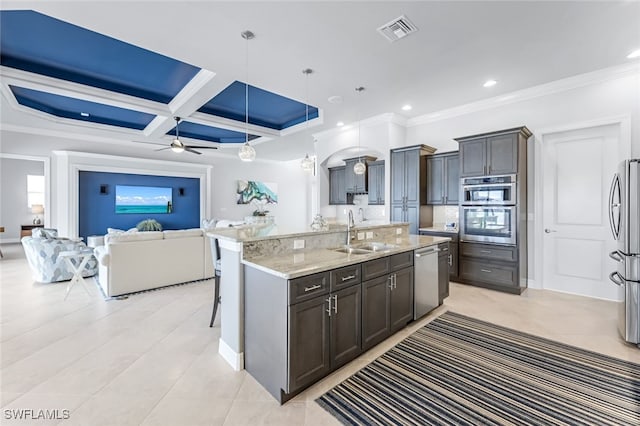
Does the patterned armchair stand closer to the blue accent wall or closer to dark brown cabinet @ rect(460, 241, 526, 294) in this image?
the blue accent wall

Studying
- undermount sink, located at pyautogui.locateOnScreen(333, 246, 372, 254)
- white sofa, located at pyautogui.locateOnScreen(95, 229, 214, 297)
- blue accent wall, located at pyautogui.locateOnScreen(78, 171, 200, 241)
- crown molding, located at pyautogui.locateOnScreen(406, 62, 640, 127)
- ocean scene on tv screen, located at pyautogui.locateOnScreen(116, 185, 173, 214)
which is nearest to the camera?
undermount sink, located at pyautogui.locateOnScreen(333, 246, 372, 254)

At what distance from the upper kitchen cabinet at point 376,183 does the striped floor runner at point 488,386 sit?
3702 mm

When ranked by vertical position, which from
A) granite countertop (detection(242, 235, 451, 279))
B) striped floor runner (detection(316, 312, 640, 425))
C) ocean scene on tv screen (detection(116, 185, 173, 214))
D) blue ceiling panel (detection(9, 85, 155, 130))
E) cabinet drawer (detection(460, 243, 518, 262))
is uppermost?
blue ceiling panel (detection(9, 85, 155, 130))

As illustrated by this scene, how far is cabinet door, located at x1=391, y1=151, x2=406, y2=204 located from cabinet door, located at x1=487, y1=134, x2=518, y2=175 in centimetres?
150

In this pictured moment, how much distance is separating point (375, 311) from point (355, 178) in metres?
4.53

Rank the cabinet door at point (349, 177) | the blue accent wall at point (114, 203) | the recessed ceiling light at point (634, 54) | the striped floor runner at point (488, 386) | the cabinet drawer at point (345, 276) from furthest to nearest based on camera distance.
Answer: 1. the blue accent wall at point (114, 203)
2. the cabinet door at point (349, 177)
3. the recessed ceiling light at point (634, 54)
4. the cabinet drawer at point (345, 276)
5. the striped floor runner at point (488, 386)

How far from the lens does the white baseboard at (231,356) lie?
2.34m

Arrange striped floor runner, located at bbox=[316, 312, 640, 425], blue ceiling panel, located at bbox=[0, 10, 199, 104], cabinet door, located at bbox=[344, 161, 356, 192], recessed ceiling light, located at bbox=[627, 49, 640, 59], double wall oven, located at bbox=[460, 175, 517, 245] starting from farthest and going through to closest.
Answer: cabinet door, located at bbox=[344, 161, 356, 192] → double wall oven, located at bbox=[460, 175, 517, 245] → recessed ceiling light, located at bbox=[627, 49, 640, 59] → blue ceiling panel, located at bbox=[0, 10, 199, 104] → striped floor runner, located at bbox=[316, 312, 640, 425]

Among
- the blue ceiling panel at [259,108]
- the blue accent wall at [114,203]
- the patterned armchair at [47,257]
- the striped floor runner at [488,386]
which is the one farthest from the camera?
the blue accent wall at [114,203]

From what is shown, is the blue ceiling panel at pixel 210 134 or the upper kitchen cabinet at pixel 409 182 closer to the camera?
the upper kitchen cabinet at pixel 409 182

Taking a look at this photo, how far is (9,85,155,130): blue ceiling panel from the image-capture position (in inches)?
203

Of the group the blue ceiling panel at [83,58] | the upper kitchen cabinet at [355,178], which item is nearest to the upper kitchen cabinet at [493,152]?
the upper kitchen cabinet at [355,178]

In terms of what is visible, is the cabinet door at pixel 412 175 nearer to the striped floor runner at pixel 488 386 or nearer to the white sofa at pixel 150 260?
the striped floor runner at pixel 488 386

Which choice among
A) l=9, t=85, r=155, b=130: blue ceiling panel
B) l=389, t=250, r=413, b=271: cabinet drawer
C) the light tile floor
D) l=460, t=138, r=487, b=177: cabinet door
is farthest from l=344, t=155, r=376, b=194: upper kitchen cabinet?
l=9, t=85, r=155, b=130: blue ceiling panel
